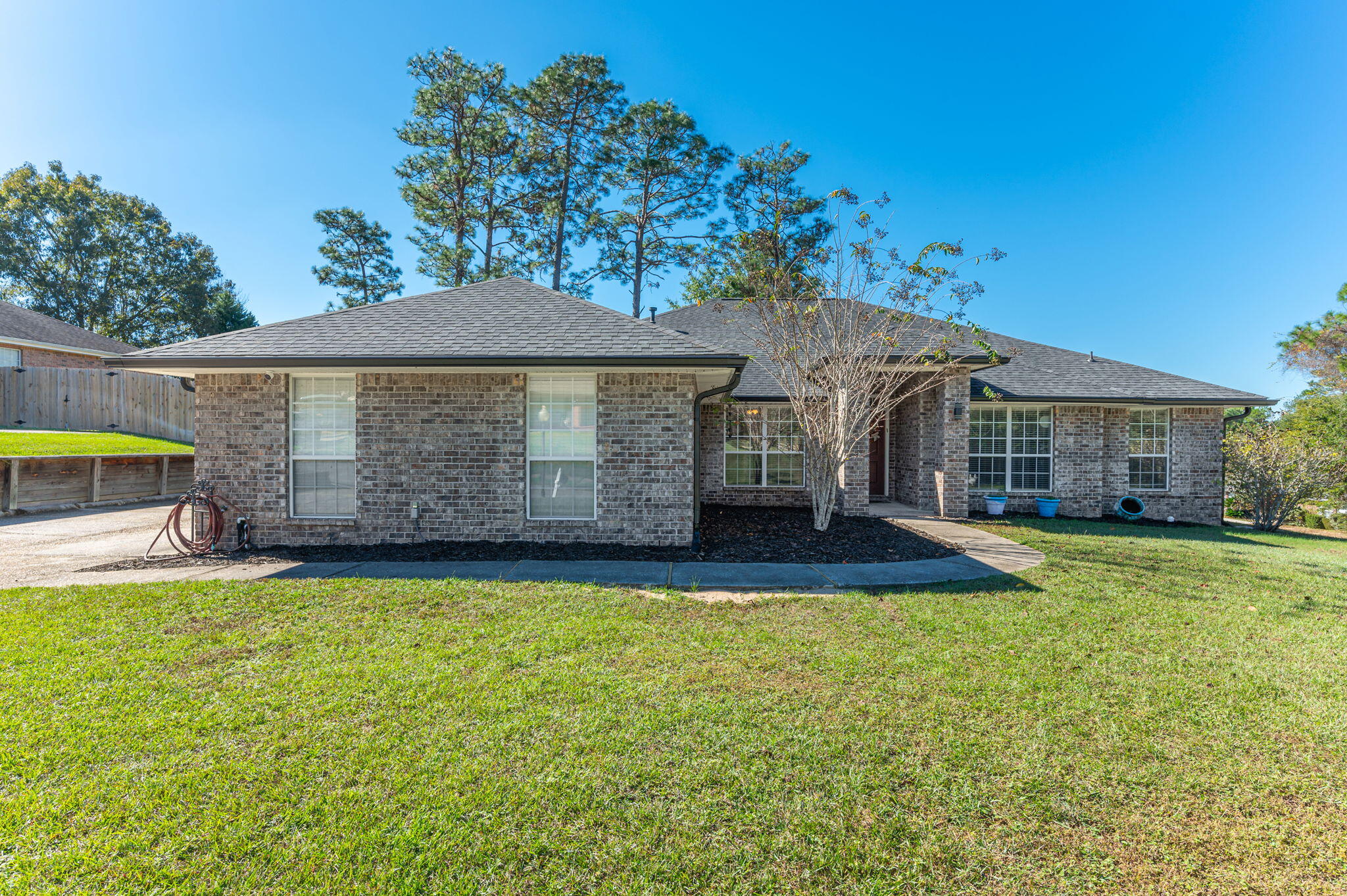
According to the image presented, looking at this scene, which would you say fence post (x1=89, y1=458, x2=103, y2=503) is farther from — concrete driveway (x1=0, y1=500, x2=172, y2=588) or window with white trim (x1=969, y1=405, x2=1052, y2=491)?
window with white trim (x1=969, y1=405, x2=1052, y2=491)

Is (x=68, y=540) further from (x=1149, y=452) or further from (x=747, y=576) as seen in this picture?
(x=1149, y=452)

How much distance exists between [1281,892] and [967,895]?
4.09 feet

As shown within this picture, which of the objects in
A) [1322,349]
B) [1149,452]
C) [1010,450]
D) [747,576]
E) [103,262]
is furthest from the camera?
[103,262]

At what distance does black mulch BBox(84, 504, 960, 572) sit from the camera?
6.82 m

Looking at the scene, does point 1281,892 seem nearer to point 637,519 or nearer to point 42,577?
point 637,519

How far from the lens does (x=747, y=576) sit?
6.15 m

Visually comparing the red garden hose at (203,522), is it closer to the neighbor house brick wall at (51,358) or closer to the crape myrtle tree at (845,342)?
the crape myrtle tree at (845,342)

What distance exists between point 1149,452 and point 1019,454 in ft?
11.4

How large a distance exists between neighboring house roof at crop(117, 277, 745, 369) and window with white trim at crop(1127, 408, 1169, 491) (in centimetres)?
1210

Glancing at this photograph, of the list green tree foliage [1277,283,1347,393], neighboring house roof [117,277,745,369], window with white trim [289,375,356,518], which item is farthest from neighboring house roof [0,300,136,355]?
green tree foliage [1277,283,1347,393]

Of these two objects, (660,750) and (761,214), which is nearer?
(660,750)

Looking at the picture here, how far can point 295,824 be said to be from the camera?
219 centimetres

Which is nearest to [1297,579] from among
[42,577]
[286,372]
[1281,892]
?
[1281,892]

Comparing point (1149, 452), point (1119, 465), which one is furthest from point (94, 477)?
point (1149, 452)
